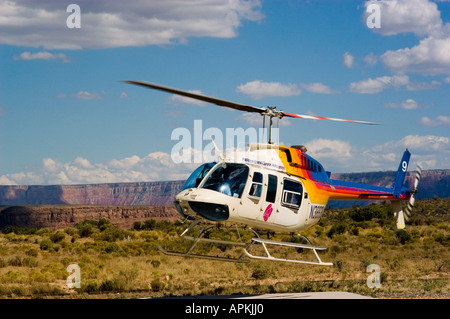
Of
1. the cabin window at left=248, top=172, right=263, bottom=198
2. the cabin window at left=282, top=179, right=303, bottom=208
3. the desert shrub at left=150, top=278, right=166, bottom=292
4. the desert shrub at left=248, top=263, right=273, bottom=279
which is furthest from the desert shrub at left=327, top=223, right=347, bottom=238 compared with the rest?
the cabin window at left=248, top=172, right=263, bottom=198

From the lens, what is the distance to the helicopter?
63.3ft

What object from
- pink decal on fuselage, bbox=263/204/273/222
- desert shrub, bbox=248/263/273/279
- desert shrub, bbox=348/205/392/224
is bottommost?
desert shrub, bbox=348/205/392/224

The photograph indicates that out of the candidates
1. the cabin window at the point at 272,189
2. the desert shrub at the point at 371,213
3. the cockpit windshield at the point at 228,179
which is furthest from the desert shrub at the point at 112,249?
the desert shrub at the point at 371,213

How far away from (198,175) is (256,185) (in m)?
1.81

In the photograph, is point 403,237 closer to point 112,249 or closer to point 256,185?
point 112,249

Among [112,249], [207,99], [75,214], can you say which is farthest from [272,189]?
[75,214]

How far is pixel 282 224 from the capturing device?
2116cm

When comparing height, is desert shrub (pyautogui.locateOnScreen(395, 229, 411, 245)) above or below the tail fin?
below

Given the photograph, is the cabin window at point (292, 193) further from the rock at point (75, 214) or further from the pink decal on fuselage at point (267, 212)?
the rock at point (75, 214)

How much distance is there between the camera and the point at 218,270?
3256 cm

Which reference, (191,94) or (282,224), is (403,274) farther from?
(191,94)

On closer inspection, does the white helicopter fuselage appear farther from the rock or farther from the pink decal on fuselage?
the rock

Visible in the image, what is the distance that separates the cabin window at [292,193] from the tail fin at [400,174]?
6604 millimetres

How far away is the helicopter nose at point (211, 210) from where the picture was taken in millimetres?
19031
